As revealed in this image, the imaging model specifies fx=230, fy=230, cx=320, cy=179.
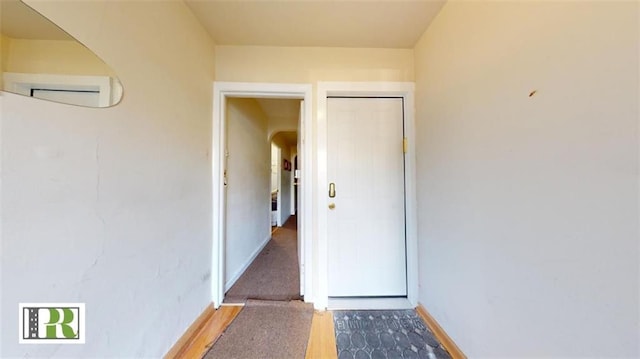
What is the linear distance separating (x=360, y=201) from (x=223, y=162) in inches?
49.6

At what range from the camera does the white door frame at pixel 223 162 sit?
6.32ft

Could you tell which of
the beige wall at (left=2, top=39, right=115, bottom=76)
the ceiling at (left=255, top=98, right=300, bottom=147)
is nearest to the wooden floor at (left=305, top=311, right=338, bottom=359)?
the beige wall at (left=2, top=39, right=115, bottom=76)

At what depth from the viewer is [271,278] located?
251 centimetres

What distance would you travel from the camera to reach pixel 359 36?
1.83 metres

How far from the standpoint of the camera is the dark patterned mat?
4.79ft

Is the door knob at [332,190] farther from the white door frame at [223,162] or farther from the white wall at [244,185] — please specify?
the white wall at [244,185]

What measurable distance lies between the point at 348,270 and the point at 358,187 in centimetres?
76

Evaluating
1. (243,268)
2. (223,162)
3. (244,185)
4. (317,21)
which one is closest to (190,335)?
(243,268)

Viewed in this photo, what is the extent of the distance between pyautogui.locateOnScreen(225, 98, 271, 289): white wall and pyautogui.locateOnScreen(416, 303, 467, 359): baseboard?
1788 millimetres

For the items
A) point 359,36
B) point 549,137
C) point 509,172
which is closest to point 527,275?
point 509,172

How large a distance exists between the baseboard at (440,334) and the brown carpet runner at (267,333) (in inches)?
34.9

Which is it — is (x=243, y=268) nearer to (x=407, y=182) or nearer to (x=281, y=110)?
(x=407, y=182)

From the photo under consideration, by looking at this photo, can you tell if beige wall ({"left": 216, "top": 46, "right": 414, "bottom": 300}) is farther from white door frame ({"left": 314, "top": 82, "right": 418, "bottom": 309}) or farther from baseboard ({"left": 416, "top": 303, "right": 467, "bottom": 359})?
baseboard ({"left": 416, "top": 303, "right": 467, "bottom": 359})

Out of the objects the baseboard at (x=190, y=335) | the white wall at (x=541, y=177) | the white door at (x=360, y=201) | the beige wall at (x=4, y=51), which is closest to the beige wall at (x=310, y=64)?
the white door at (x=360, y=201)
